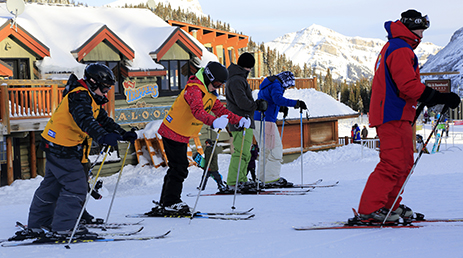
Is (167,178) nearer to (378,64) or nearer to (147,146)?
(378,64)

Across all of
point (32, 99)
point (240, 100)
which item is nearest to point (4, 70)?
point (32, 99)

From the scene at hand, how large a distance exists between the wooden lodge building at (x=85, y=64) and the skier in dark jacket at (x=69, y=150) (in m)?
8.88

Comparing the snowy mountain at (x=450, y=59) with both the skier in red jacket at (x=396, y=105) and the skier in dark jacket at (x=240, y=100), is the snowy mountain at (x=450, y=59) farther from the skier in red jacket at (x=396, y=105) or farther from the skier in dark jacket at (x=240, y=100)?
the skier in red jacket at (x=396, y=105)

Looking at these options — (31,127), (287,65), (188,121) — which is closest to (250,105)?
(188,121)

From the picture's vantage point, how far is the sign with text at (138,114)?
16.1m

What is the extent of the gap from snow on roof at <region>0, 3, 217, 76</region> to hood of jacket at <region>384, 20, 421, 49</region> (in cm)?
1185

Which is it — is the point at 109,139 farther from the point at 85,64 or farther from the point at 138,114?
the point at 138,114

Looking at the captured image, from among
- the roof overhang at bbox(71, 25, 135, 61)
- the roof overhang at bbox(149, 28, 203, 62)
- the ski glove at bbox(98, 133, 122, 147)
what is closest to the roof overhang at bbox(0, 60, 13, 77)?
the roof overhang at bbox(71, 25, 135, 61)

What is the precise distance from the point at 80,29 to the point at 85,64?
206 cm

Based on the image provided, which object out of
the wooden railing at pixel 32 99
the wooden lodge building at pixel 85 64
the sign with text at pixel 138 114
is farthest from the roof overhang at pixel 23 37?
the sign with text at pixel 138 114

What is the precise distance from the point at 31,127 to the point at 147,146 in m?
4.57

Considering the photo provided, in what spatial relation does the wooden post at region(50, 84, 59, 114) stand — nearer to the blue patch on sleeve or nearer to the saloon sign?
the saloon sign

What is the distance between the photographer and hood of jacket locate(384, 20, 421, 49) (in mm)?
3852

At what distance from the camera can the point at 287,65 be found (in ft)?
249
